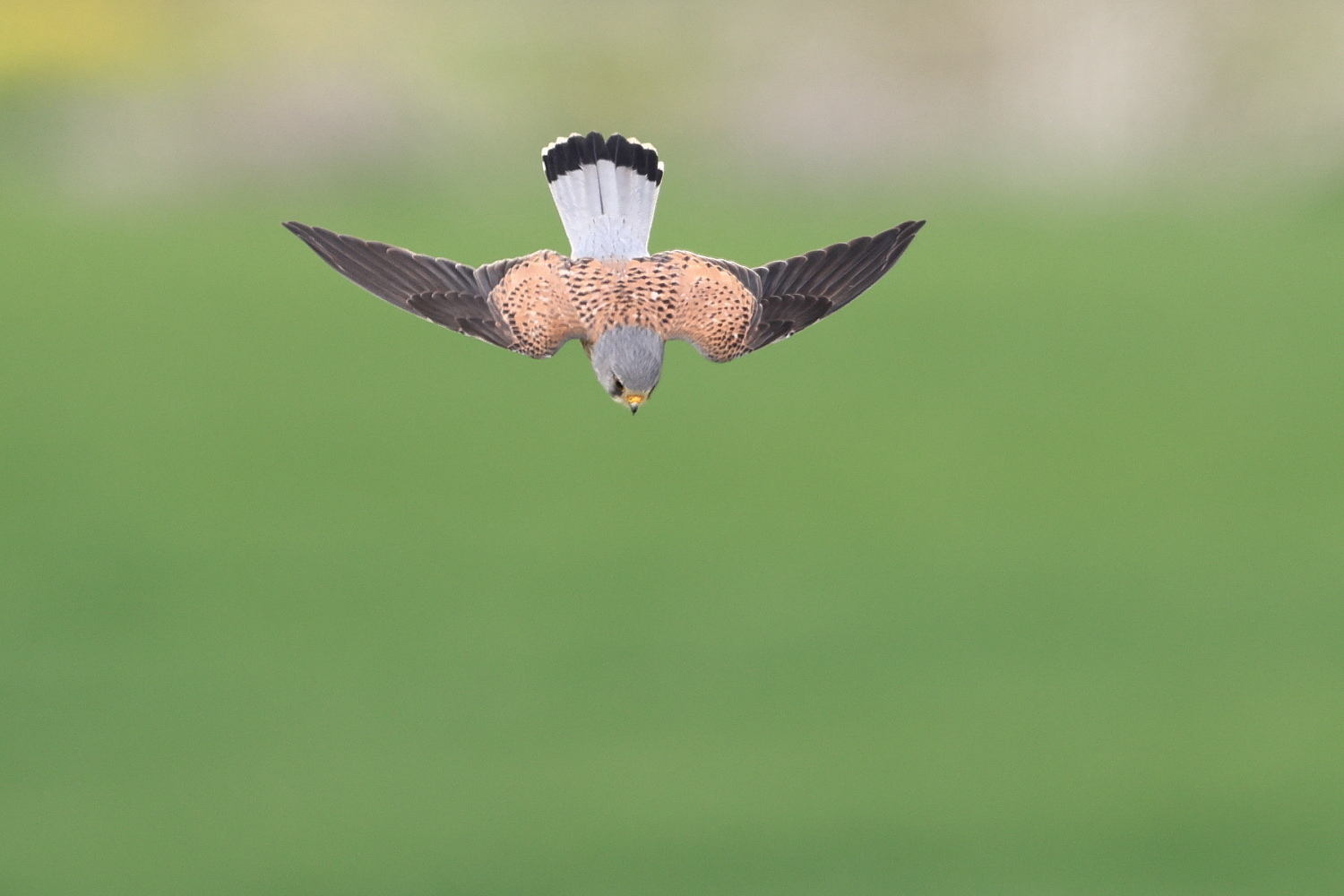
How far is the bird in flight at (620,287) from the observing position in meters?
1.33

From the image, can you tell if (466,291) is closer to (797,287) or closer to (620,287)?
(620,287)

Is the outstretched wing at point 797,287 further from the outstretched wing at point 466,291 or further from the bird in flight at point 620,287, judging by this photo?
the outstretched wing at point 466,291

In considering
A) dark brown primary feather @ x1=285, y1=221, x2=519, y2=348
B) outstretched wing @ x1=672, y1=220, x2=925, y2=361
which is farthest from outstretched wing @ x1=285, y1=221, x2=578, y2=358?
outstretched wing @ x1=672, y1=220, x2=925, y2=361

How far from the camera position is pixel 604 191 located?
1.60 meters

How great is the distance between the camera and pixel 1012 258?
15.1ft

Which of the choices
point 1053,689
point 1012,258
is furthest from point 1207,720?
point 1012,258

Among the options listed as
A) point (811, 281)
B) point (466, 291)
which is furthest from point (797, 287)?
point (466, 291)

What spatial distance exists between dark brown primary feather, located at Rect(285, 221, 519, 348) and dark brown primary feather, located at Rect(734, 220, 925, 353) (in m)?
0.20

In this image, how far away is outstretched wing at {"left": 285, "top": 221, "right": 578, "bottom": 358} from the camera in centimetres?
124

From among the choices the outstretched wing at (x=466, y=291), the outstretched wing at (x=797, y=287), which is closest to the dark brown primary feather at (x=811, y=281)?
the outstretched wing at (x=797, y=287)

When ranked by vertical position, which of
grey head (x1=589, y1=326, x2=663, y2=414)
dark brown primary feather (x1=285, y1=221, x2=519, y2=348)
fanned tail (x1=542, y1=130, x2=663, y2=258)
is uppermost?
fanned tail (x1=542, y1=130, x2=663, y2=258)

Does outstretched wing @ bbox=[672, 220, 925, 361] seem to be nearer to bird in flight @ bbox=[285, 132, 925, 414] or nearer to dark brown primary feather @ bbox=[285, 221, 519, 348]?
bird in flight @ bbox=[285, 132, 925, 414]

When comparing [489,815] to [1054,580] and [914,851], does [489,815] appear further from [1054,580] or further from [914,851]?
[1054,580]

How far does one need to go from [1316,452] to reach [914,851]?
1835 cm
